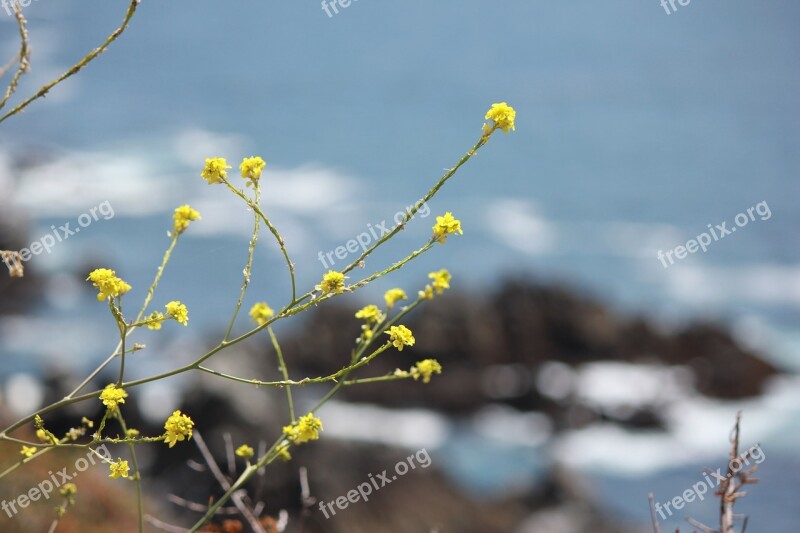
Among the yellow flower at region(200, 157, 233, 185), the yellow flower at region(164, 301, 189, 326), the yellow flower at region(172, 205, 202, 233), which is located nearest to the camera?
the yellow flower at region(164, 301, 189, 326)

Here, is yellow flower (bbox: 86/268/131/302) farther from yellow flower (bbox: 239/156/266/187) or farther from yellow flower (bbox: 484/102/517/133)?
yellow flower (bbox: 484/102/517/133)

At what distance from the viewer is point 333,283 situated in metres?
2.10

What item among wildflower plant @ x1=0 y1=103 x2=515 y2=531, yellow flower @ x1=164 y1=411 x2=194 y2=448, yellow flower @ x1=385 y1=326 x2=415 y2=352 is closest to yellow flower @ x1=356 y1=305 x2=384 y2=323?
wildflower plant @ x1=0 y1=103 x2=515 y2=531

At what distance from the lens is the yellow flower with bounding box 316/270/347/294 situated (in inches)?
82.0

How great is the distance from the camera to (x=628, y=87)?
103 ft

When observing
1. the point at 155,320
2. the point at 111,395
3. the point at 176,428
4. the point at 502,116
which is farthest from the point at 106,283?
the point at 502,116

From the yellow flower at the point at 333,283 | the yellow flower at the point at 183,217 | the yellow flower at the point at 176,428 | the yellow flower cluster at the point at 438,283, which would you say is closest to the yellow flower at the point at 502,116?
the yellow flower cluster at the point at 438,283

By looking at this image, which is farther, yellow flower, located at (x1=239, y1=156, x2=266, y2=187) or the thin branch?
the thin branch

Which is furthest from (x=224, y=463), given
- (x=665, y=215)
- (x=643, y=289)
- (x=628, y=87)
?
(x=628, y=87)

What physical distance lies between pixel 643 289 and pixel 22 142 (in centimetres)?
1866

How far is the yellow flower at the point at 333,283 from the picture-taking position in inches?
82.0

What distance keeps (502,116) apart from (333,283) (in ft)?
2.17

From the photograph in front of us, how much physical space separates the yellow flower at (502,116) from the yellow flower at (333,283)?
0.61 m

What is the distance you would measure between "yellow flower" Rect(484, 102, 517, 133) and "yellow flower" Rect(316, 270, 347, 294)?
0.61 m
